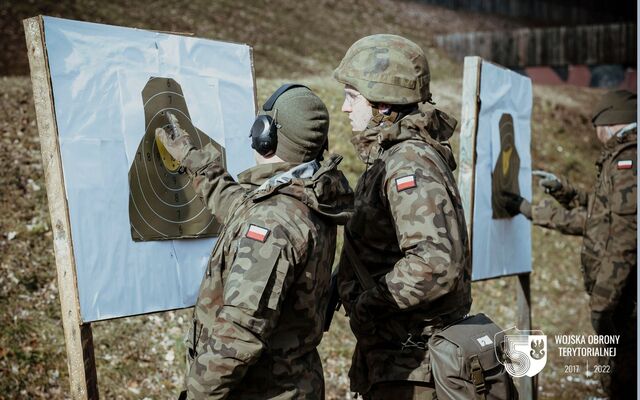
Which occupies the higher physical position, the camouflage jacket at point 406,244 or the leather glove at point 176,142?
the leather glove at point 176,142

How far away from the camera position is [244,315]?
234 centimetres

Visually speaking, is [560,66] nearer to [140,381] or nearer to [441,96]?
[441,96]

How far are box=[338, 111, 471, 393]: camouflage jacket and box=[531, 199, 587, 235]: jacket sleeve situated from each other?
2.37 meters

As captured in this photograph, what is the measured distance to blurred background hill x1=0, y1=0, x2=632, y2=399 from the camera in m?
5.46

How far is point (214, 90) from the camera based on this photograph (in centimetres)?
406

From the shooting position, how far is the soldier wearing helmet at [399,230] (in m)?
Result: 2.94

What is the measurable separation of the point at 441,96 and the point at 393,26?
29.4ft

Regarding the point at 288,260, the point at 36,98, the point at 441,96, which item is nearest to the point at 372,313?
the point at 288,260

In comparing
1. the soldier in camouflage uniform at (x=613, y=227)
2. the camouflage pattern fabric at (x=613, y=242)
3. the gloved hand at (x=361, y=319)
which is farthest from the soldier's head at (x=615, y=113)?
the gloved hand at (x=361, y=319)

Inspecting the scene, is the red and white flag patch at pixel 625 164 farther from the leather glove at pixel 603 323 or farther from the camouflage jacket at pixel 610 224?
the leather glove at pixel 603 323

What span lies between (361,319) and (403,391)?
0.37 metres

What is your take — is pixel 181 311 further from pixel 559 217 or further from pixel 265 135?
pixel 265 135

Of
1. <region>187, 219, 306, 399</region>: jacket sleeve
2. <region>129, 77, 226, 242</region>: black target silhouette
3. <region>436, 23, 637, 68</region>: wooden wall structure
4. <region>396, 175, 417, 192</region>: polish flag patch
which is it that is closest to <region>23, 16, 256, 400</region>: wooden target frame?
<region>129, 77, 226, 242</region>: black target silhouette

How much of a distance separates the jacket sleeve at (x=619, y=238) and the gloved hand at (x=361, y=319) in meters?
2.81
